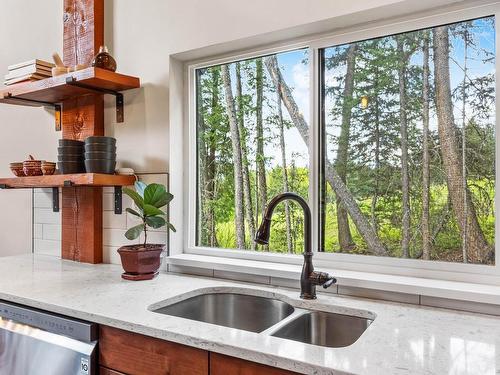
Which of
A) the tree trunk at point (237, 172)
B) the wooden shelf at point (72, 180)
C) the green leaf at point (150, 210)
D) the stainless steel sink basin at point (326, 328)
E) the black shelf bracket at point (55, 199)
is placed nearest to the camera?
the stainless steel sink basin at point (326, 328)

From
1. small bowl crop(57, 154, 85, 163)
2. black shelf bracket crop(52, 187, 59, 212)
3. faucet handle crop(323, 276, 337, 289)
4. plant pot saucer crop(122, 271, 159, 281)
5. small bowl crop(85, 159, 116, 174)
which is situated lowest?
plant pot saucer crop(122, 271, 159, 281)

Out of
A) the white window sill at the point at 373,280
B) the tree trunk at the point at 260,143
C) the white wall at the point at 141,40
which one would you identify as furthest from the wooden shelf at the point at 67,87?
the white window sill at the point at 373,280

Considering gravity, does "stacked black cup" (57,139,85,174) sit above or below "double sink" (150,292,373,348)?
above

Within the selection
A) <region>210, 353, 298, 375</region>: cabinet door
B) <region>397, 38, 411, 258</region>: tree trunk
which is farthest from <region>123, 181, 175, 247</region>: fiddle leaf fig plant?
<region>397, 38, 411, 258</region>: tree trunk

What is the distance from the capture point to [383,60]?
62.2 inches

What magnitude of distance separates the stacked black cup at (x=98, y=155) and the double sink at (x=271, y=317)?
2.60 feet

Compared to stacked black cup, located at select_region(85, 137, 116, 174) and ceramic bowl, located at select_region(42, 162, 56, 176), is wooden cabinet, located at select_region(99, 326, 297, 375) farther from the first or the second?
ceramic bowl, located at select_region(42, 162, 56, 176)

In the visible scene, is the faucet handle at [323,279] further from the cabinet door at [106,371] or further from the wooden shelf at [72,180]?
the wooden shelf at [72,180]

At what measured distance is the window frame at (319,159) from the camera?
138 centimetres

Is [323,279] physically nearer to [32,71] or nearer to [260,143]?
[260,143]

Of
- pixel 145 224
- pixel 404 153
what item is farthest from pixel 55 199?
pixel 404 153

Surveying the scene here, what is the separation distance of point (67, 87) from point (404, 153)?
164 centimetres

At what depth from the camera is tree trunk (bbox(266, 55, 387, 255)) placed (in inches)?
62.9

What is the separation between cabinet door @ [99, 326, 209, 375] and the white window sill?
23.6 inches
